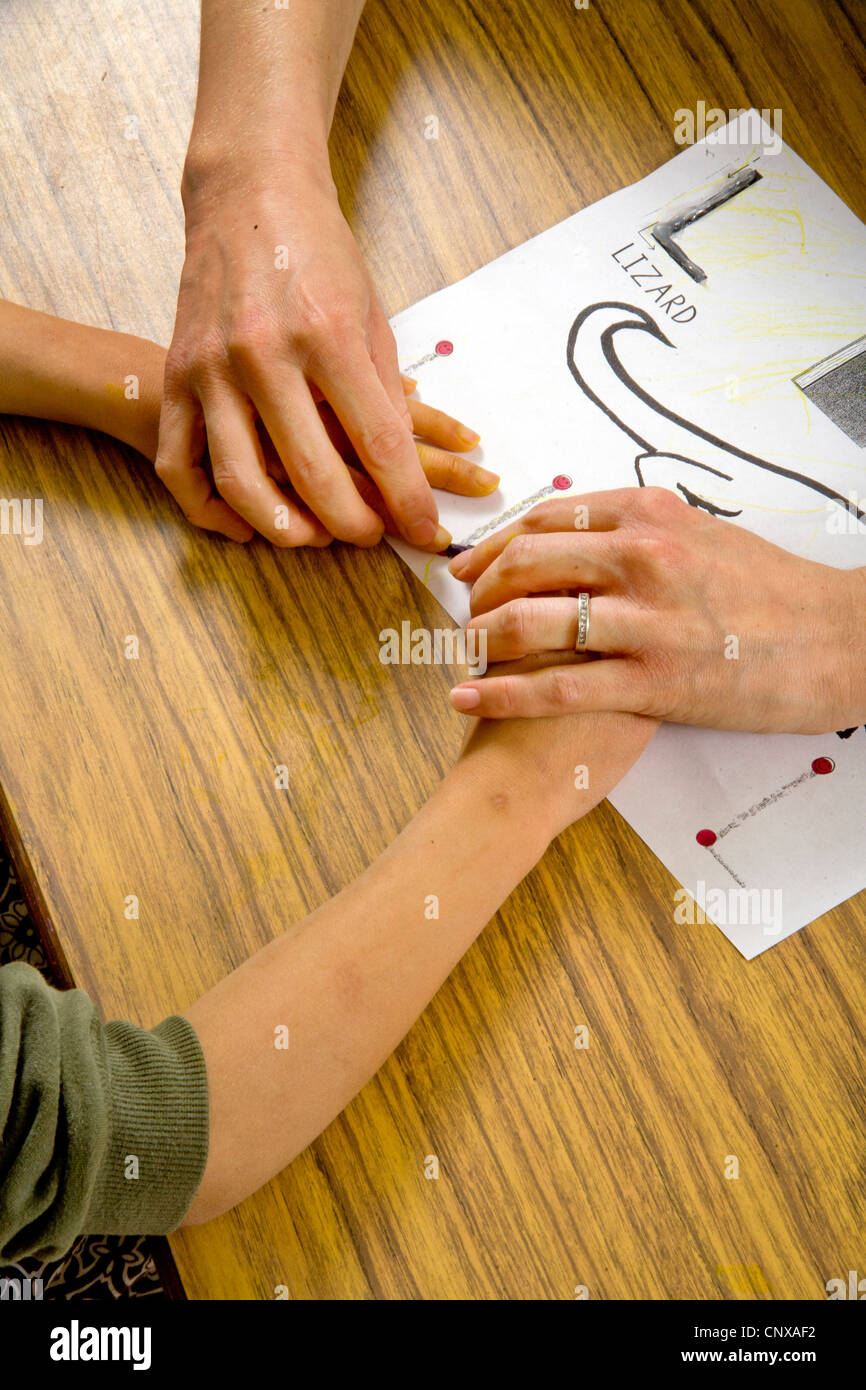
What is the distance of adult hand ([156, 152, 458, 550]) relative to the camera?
63 centimetres

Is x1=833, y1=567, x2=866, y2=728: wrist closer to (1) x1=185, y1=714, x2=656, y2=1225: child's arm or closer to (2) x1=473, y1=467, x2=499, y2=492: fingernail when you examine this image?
(1) x1=185, y1=714, x2=656, y2=1225: child's arm

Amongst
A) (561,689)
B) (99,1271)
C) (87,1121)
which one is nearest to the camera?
(87,1121)

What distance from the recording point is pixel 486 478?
67cm

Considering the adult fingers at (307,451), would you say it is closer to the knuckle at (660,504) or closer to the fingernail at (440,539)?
→ the fingernail at (440,539)

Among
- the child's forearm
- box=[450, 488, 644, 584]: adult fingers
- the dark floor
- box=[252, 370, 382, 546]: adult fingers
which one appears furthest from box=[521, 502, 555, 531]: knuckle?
the dark floor

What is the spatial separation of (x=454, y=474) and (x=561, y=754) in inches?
7.7

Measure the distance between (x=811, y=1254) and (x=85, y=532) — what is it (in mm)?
597

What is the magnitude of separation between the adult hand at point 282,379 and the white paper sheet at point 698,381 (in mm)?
55

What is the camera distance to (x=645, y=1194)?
552mm

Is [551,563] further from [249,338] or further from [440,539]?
[249,338]

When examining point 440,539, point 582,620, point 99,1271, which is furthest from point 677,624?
point 99,1271

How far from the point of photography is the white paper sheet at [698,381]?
631 millimetres
